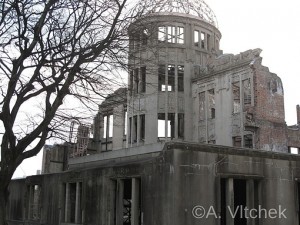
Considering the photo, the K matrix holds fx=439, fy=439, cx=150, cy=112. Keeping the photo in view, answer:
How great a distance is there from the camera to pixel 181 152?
40.9 ft

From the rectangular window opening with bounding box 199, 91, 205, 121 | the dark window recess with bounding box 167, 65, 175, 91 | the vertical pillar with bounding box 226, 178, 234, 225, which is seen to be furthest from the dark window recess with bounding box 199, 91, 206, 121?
the vertical pillar with bounding box 226, 178, 234, 225

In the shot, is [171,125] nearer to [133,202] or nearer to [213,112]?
[213,112]

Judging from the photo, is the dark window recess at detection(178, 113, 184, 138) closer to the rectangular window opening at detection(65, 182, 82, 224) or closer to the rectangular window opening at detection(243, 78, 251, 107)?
the rectangular window opening at detection(243, 78, 251, 107)

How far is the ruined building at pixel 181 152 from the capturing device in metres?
12.8

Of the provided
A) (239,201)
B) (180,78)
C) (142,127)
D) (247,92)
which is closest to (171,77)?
(180,78)

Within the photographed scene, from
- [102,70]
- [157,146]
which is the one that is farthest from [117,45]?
[157,146]

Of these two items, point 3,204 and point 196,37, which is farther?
point 196,37

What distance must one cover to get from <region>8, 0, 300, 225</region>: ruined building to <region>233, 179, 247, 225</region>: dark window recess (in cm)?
5

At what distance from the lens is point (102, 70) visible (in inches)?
544

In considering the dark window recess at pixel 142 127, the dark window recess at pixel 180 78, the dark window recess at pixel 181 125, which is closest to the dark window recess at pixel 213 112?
the dark window recess at pixel 181 125

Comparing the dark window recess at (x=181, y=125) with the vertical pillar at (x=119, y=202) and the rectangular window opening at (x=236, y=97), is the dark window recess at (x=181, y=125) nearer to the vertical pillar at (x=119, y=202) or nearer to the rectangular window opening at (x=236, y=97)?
the rectangular window opening at (x=236, y=97)

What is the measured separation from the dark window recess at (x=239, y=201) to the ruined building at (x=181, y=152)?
0.05 m

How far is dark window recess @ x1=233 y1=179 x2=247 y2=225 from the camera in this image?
1549 cm

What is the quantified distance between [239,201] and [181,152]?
16.2 ft
